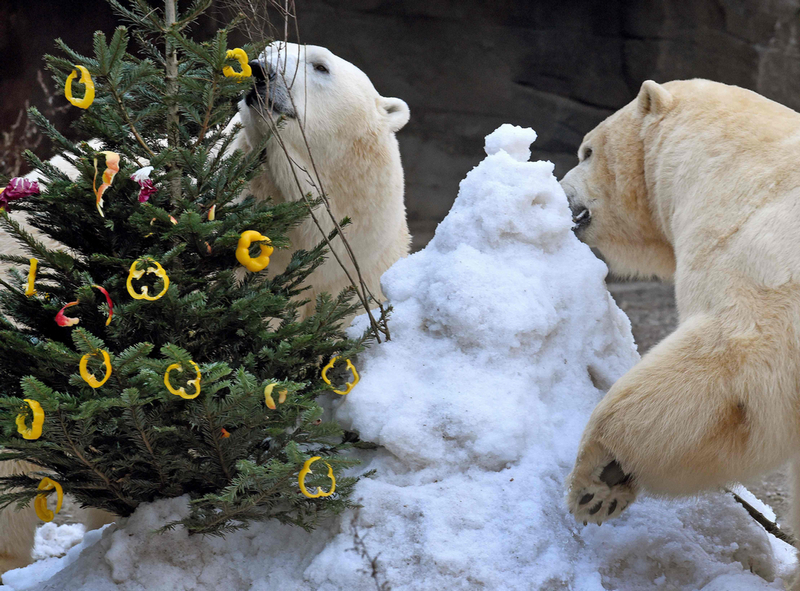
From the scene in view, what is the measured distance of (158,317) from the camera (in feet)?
5.62

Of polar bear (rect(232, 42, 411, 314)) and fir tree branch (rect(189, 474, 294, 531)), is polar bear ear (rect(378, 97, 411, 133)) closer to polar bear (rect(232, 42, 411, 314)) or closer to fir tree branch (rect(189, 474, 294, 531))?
polar bear (rect(232, 42, 411, 314))

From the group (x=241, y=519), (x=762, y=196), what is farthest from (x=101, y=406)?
(x=762, y=196)

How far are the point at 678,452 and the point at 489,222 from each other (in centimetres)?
86

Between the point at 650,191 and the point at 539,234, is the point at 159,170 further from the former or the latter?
the point at 650,191

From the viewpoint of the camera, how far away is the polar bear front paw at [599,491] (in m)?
1.77

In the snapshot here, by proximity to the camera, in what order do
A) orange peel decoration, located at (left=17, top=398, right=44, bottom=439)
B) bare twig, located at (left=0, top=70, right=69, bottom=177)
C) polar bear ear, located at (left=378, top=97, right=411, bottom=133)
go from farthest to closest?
bare twig, located at (left=0, top=70, right=69, bottom=177), polar bear ear, located at (left=378, top=97, right=411, bottom=133), orange peel decoration, located at (left=17, top=398, right=44, bottom=439)

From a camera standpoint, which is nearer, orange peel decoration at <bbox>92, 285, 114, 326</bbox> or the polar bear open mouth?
orange peel decoration at <bbox>92, 285, 114, 326</bbox>

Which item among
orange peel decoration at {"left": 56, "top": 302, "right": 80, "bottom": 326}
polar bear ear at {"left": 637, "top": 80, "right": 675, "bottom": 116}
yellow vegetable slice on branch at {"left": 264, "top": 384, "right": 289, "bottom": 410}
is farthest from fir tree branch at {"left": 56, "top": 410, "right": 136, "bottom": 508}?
polar bear ear at {"left": 637, "top": 80, "right": 675, "bottom": 116}

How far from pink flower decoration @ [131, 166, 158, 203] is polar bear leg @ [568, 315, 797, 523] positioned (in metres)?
1.17

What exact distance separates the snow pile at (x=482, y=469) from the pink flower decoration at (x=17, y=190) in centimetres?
85

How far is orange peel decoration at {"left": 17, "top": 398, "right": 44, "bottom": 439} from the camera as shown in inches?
57.5

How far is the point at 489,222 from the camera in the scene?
7.22ft

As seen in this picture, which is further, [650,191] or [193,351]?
[650,191]

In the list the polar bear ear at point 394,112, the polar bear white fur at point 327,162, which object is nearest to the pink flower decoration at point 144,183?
the polar bear white fur at point 327,162
